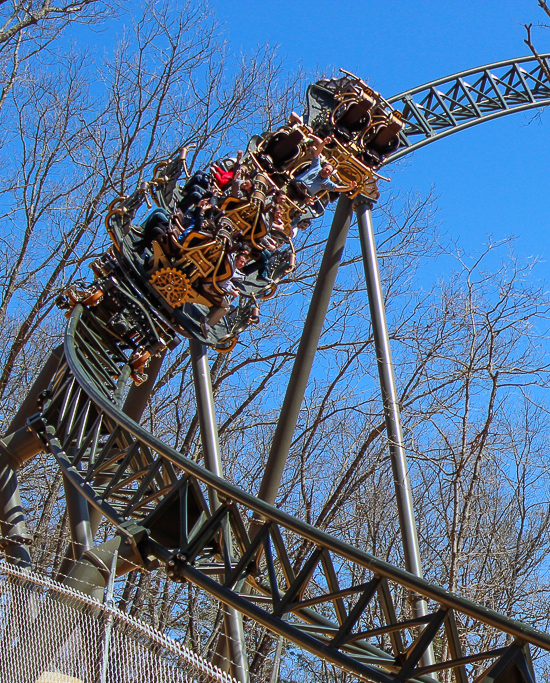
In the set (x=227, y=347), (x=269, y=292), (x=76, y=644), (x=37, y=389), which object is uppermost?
(x=269, y=292)

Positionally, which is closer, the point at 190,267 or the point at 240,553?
the point at 240,553

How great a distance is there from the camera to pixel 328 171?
26.4 feet

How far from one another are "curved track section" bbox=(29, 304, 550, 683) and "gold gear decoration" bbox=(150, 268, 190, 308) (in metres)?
0.79

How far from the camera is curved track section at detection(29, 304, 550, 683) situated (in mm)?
3781

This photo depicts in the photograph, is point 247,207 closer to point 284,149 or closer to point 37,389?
point 284,149

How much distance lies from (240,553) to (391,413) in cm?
238

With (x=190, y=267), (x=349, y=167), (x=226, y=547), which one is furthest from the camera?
(x=349, y=167)

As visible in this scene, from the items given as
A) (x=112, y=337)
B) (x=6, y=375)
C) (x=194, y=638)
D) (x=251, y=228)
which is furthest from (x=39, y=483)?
(x=251, y=228)

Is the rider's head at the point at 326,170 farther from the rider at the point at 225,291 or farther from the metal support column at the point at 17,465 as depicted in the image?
the metal support column at the point at 17,465

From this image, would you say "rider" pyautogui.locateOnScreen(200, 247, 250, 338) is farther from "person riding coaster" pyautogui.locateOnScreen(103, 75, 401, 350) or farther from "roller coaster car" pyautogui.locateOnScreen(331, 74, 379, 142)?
"roller coaster car" pyautogui.locateOnScreen(331, 74, 379, 142)

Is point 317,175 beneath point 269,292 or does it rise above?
above

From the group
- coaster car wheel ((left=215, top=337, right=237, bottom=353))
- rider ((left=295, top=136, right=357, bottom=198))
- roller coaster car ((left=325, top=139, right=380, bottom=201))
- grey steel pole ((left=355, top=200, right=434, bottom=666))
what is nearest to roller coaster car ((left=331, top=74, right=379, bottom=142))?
roller coaster car ((left=325, top=139, right=380, bottom=201))

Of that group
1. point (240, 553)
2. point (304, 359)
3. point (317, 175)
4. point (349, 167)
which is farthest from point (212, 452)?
point (349, 167)

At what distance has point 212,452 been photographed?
253 inches
